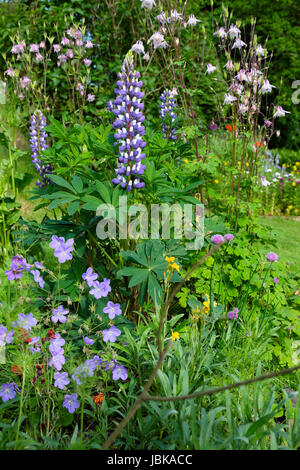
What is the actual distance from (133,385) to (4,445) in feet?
2.02

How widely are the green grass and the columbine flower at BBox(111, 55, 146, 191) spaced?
4.42 feet

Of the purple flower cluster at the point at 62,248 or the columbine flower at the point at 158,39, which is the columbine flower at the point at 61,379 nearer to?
the purple flower cluster at the point at 62,248

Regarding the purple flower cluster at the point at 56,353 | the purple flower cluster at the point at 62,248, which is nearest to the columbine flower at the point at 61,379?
the purple flower cluster at the point at 56,353

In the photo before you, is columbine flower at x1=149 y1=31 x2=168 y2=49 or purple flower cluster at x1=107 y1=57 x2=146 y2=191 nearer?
purple flower cluster at x1=107 y1=57 x2=146 y2=191

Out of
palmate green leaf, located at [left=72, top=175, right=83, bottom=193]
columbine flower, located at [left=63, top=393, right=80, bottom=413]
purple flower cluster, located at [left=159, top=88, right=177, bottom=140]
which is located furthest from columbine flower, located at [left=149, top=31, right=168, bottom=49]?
columbine flower, located at [left=63, top=393, right=80, bottom=413]

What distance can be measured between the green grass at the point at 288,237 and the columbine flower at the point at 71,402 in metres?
1.88

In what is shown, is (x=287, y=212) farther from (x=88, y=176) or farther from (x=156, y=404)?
(x=156, y=404)

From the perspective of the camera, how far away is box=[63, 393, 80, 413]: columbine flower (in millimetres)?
1708

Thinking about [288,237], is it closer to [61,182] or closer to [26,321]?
[61,182]

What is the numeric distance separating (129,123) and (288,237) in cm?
334

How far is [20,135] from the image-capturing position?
268 inches

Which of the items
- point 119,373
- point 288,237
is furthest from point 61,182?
point 288,237

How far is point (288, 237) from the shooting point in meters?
4.88

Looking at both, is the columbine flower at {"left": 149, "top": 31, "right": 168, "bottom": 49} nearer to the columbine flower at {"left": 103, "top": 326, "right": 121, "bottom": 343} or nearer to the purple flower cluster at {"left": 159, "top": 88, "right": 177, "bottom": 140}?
the purple flower cluster at {"left": 159, "top": 88, "right": 177, "bottom": 140}
